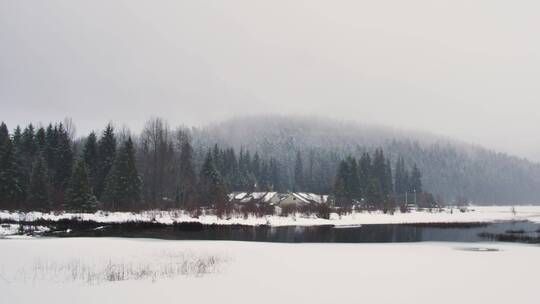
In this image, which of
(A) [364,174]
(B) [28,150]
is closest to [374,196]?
(A) [364,174]

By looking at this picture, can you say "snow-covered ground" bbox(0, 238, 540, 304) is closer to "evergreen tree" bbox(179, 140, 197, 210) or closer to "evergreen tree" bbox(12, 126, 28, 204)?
"evergreen tree" bbox(12, 126, 28, 204)

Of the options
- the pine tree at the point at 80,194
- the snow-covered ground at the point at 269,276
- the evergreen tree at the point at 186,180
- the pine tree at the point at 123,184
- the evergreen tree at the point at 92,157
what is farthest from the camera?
the evergreen tree at the point at 186,180

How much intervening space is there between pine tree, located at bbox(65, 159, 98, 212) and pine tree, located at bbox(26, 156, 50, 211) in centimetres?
283

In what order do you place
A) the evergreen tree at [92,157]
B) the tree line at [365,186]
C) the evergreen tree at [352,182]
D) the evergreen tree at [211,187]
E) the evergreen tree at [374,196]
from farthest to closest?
the evergreen tree at [374,196]
the evergreen tree at [352,182]
the tree line at [365,186]
the evergreen tree at [211,187]
the evergreen tree at [92,157]

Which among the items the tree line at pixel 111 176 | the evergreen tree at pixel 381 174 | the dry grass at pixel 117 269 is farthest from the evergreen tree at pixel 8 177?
the evergreen tree at pixel 381 174

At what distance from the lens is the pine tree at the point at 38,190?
197ft

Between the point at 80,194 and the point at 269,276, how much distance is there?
50412 millimetres

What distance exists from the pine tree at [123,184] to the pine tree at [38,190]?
910cm

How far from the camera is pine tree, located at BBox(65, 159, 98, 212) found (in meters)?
60.5

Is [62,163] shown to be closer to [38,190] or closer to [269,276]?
[38,190]

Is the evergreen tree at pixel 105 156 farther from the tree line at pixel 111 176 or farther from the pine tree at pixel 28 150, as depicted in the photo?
the pine tree at pixel 28 150

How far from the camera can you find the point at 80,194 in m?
61.0

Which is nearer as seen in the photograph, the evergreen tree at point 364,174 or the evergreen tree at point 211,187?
the evergreen tree at point 211,187

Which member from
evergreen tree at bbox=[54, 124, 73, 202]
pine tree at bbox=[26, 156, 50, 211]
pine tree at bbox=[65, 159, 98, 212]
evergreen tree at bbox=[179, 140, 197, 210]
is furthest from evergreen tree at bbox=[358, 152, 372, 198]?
pine tree at bbox=[26, 156, 50, 211]
